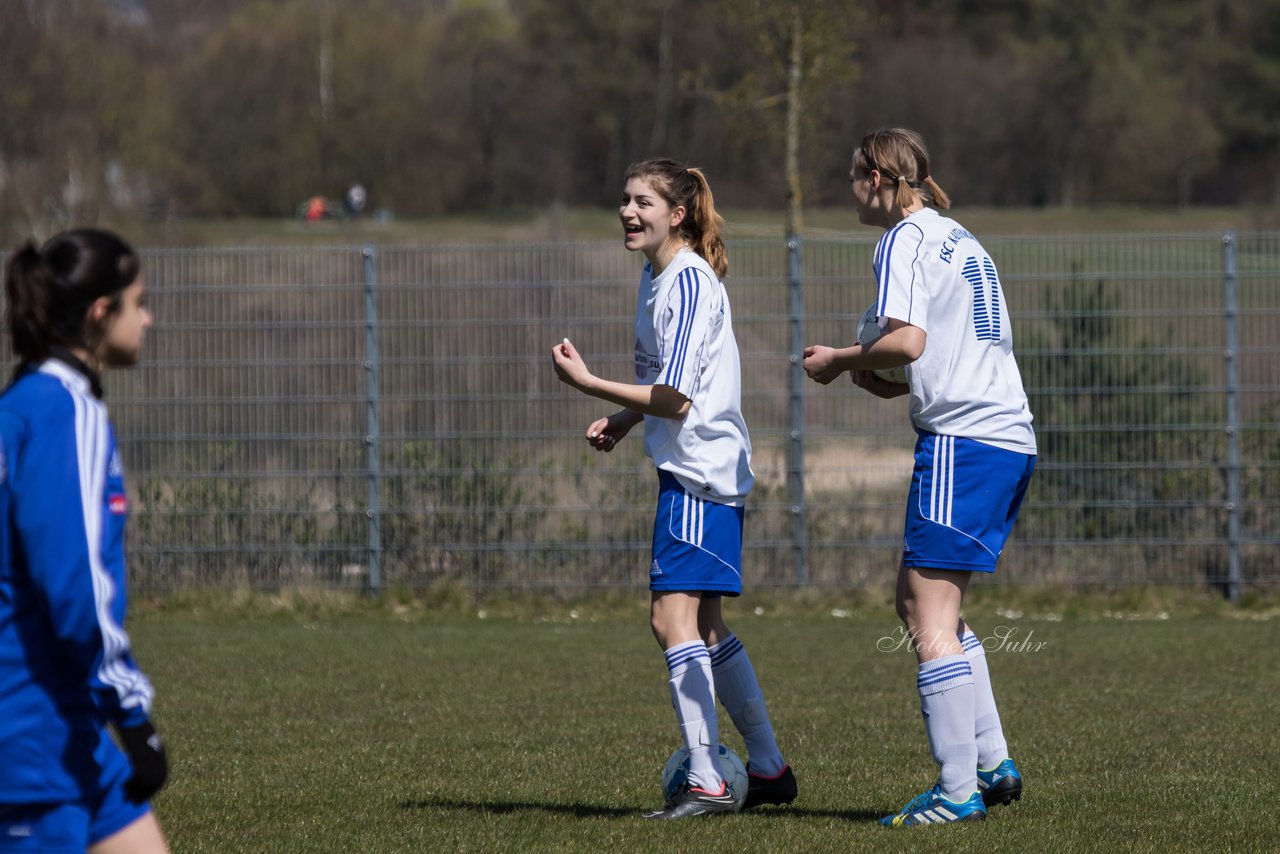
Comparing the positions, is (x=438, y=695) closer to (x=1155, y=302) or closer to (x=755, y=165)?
(x=1155, y=302)

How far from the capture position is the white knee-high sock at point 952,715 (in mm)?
5129

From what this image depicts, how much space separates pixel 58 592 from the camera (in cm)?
301

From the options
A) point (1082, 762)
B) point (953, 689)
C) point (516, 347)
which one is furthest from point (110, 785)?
point (516, 347)

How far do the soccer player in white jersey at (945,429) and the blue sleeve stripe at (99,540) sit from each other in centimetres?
248

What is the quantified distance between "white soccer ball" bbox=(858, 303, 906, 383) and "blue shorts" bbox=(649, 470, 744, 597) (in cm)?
69

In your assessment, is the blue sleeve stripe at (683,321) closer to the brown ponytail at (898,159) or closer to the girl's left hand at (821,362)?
the girl's left hand at (821,362)

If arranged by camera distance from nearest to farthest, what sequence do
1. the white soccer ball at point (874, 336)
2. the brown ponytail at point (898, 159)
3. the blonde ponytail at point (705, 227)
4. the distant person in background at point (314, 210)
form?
the white soccer ball at point (874, 336) → the brown ponytail at point (898, 159) → the blonde ponytail at point (705, 227) → the distant person in background at point (314, 210)

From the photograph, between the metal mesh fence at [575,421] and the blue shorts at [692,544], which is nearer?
the blue shorts at [692,544]

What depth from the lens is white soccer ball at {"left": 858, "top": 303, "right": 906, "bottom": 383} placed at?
5191mm

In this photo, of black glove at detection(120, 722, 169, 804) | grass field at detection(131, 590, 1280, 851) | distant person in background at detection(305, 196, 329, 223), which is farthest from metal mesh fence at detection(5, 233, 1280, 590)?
distant person in background at detection(305, 196, 329, 223)

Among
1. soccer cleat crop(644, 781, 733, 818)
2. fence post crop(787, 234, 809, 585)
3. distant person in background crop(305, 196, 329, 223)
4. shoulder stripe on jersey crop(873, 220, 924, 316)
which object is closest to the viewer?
shoulder stripe on jersey crop(873, 220, 924, 316)

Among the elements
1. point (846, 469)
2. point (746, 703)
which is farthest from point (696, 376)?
point (846, 469)

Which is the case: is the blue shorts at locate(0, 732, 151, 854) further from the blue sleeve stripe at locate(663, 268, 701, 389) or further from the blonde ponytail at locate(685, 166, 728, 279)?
the blonde ponytail at locate(685, 166, 728, 279)

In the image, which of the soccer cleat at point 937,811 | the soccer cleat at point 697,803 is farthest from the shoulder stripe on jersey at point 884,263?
the soccer cleat at point 697,803
